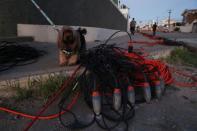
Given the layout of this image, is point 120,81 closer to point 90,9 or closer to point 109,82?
point 109,82

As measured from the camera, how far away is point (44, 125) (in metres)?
3.65

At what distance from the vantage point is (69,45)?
526 centimetres

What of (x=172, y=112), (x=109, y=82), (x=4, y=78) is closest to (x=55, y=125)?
(x=109, y=82)

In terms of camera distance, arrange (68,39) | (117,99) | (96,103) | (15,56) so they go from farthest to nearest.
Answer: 1. (15,56)
2. (68,39)
3. (117,99)
4. (96,103)

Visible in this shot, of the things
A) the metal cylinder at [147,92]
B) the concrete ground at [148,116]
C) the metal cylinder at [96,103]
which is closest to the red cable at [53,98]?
the concrete ground at [148,116]

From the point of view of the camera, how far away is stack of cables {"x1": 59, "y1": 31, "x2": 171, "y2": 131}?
12.4 feet

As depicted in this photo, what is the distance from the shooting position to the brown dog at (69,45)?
5.14 m

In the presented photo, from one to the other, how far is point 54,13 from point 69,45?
764 cm

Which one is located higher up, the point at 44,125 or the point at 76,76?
the point at 76,76

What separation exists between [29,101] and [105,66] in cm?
123

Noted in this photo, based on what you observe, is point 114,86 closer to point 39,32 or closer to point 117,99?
point 117,99

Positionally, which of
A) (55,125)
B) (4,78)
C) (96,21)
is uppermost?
(96,21)

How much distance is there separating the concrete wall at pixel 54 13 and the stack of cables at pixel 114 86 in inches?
274

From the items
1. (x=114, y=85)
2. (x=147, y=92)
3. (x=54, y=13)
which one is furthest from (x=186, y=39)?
(x=114, y=85)
